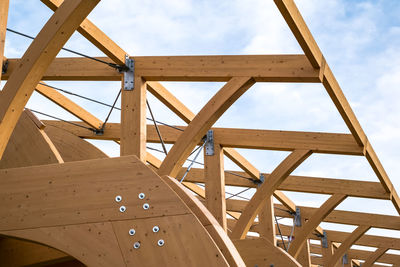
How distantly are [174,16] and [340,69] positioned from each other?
223cm

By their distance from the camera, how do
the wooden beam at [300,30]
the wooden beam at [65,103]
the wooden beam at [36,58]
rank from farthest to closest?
the wooden beam at [65,103], the wooden beam at [300,30], the wooden beam at [36,58]

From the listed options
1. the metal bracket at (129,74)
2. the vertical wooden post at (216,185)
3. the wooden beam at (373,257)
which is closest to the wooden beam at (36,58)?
the metal bracket at (129,74)

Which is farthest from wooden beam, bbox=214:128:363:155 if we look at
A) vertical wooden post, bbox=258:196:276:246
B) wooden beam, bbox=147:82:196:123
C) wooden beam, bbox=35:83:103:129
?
wooden beam, bbox=35:83:103:129

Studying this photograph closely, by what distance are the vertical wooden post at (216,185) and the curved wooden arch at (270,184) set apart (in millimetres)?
738

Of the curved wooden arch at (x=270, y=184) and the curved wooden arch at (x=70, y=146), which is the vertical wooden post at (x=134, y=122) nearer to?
the curved wooden arch at (x=70, y=146)

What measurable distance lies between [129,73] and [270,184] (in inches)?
135

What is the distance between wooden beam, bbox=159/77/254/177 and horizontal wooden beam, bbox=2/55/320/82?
15cm

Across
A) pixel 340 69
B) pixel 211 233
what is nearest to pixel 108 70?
pixel 340 69

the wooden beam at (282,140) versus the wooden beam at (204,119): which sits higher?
the wooden beam at (282,140)

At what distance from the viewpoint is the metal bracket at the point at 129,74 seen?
7.34m

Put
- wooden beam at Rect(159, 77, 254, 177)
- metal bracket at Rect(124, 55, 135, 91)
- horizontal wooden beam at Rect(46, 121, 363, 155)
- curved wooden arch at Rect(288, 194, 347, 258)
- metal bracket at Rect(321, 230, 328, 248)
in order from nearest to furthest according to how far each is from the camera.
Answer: wooden beam at Rect(159, 77, 254, 177), metal bracket at Rect(124, 55, 135, 91), horizontal wooden beam at Rect(46, 121, 363, 155), curved wooden arch at Rect(288, 194, 347, 258), metal bracket at Rect(321, 230, 328, 248)

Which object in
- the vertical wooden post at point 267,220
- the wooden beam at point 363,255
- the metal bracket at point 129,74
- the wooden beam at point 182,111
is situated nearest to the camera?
the metal bracket at point 129,74

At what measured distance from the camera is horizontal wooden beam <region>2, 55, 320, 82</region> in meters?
6.93

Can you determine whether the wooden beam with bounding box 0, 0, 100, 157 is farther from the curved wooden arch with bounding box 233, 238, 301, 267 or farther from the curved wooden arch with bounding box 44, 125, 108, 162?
the curved wooden arch with bounding box 233, 238, 301, 267
